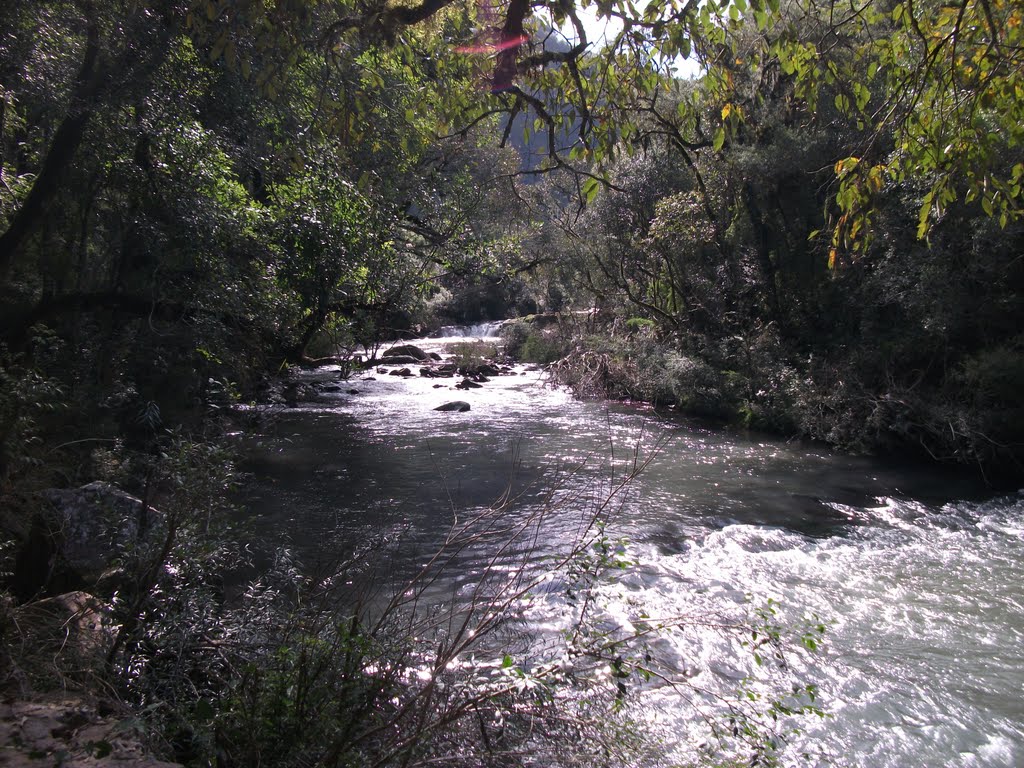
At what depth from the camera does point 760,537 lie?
→ 7766 millimetres

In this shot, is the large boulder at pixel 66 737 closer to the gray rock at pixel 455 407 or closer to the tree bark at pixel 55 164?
the tree bark at pixel 55 164

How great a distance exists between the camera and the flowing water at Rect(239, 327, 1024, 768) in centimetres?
450

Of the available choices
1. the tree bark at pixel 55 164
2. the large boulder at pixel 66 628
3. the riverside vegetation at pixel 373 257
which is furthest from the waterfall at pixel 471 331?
the large boulder at pixel 66 628

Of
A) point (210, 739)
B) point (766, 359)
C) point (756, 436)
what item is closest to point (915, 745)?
point (210, 739)

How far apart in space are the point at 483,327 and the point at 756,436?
23.6 meters

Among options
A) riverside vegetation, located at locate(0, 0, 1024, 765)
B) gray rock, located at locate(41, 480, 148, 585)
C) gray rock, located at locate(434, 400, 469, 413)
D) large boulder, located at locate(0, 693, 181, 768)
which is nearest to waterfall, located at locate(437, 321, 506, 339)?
riverside vegetation, located at locate(0, 0, 1024, 765)

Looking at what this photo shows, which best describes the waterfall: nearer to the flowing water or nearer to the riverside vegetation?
the riverside vegetation

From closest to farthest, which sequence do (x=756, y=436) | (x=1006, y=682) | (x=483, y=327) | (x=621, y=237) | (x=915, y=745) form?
(x=915, y=745) → (x=1006, y=682) → (x=756, y=436) → (x=621, y=237) → (x=483, y=327)

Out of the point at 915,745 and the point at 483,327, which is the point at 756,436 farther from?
the point at 483,327

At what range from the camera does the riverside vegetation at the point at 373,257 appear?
10.8 feet

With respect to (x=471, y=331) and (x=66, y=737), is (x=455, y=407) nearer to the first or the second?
(x=66, y=737)

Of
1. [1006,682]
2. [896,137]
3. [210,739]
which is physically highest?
[896,137]

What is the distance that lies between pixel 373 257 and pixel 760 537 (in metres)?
5.87

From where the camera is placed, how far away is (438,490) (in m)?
9.61
